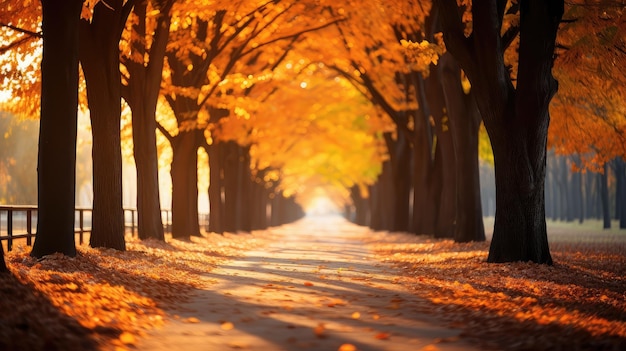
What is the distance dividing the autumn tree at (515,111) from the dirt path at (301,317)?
2.97 meters

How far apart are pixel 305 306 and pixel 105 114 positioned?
31.1 feet

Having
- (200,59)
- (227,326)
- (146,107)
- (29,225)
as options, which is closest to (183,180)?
(200,59)

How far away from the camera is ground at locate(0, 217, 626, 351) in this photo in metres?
7.35

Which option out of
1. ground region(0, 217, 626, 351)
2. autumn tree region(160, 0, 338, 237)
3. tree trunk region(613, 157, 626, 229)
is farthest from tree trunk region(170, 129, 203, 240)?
tree trunk region(613, 157, 626, 229)

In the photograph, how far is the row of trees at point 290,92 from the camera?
606 inches

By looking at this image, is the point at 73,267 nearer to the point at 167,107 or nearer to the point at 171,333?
the point at 171,333

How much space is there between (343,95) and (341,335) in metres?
32.0

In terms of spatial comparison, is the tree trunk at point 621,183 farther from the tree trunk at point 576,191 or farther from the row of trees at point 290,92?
the tree trunk at point 576,191

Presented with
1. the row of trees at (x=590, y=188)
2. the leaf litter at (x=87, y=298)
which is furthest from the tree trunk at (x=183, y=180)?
the row of trees at (x=590, y=188)

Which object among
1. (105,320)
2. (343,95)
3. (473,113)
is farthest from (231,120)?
(105,320)

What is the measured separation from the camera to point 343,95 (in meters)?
39.3

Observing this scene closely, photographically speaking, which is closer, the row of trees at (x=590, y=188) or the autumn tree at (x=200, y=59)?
the autumn tree at (x=200, y=59)

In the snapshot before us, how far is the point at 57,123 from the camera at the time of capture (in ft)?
45.7

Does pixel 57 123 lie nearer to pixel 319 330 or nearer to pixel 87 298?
pixel 87 298
